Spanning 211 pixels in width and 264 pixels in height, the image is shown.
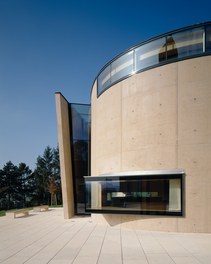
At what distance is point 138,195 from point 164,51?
6934 mm

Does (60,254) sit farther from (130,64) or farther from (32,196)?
(32,196)

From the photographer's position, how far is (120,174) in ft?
37.3

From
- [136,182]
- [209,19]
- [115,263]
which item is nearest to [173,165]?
[136,182]

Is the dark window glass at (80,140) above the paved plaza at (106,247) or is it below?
above

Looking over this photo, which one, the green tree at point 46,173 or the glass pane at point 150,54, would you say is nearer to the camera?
the glass pane at point 150,54

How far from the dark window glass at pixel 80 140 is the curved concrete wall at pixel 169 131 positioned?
5052 millimetres

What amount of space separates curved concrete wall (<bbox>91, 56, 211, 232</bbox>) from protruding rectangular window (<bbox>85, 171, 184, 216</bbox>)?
0.38 metres

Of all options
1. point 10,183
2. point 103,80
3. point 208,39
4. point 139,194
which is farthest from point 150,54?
point 10,183

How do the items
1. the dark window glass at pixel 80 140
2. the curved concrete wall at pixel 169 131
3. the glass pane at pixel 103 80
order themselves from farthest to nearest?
the dark window glass at pixel 80 140
the glass pane at pixel 103 80
the curved concrete wall at pixel 169 131

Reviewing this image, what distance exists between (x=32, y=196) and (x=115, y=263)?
154ft

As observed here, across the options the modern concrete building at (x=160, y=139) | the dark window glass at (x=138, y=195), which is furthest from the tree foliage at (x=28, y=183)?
the modern concrete building at (x=160, y=139)

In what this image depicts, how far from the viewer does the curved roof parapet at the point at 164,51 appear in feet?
34.3

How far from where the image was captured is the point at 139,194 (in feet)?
35.5

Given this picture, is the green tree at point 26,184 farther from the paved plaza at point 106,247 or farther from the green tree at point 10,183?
the paved plaza at point 106,247
